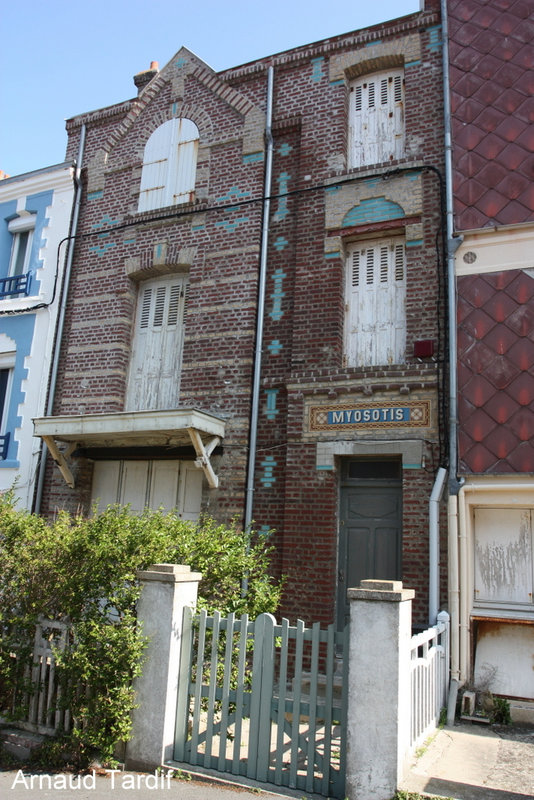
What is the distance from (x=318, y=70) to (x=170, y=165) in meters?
3.02

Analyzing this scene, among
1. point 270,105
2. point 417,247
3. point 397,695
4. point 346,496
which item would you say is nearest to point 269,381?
point 346,496

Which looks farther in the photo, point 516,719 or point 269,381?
point 269,381

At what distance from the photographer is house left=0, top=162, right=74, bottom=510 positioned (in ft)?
38.0

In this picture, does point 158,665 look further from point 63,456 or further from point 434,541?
point 63,456

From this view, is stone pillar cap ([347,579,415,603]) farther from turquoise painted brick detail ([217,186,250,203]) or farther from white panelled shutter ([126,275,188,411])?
turquoise painted brick detail ([217,186,250,203])

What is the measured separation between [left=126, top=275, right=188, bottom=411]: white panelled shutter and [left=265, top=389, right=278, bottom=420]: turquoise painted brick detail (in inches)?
70.2

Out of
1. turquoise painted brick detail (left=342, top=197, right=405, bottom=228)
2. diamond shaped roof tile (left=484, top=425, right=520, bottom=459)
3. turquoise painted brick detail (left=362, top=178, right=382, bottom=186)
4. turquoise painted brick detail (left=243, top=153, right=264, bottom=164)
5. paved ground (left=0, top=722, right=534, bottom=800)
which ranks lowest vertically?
paved ground (left=0, top=722, right=534, bottom=800)

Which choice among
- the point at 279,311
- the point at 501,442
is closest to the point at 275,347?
the point at 279,311

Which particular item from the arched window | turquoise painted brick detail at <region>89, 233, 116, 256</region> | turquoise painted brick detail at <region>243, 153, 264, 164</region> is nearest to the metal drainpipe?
turquoise painted brick detail at <region>89, 233, 116, 256</region>

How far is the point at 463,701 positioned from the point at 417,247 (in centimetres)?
575

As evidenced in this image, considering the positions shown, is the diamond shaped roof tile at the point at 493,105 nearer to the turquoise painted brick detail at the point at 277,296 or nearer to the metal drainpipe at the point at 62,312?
the turquoise painted brick detail at the point at 277,296

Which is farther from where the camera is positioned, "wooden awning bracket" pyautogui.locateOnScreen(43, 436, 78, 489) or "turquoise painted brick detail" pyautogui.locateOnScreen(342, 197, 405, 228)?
"wooden awning bracket" pyautogui.locateOnScreen(43, 436, 78, 489)

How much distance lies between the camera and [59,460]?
411 inches

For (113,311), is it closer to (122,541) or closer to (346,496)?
(346,496)
